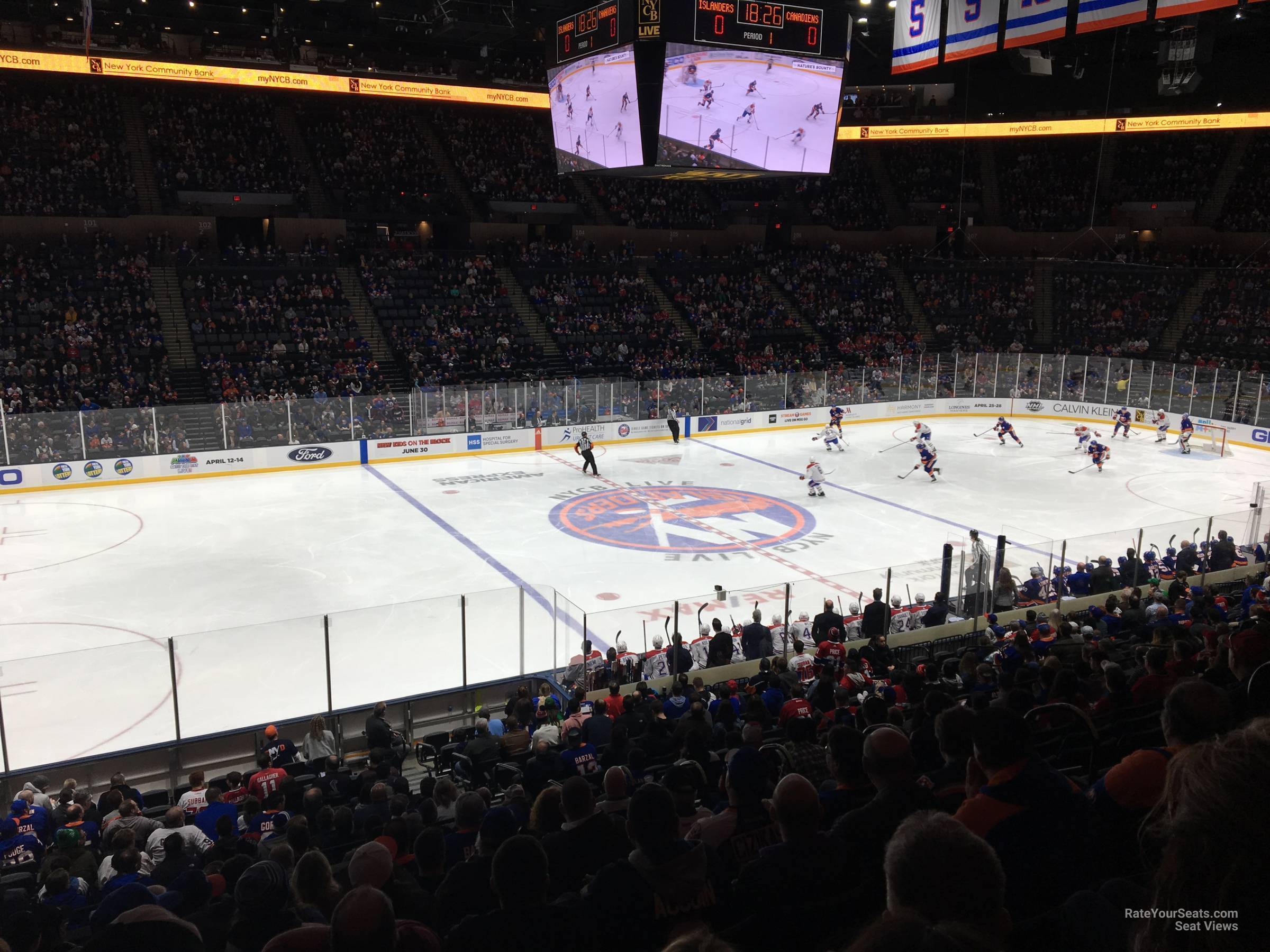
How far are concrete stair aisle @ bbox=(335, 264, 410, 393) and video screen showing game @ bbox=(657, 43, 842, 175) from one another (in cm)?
1459

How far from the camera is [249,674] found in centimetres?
1074

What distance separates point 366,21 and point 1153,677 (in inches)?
1477

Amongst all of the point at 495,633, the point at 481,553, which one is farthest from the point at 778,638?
the point at 481,553

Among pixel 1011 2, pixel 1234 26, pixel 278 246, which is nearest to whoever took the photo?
pixel 1011 2

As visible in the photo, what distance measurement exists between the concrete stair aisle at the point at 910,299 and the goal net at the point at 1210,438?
1356 cm

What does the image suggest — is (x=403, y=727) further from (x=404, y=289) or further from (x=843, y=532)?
(x=404, y=289)

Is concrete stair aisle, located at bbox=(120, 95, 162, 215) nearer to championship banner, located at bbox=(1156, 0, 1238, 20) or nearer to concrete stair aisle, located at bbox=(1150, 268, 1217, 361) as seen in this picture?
championship banner, located at bbox=(1156, 0, 1238, 20)

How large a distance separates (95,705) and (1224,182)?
49.4 m

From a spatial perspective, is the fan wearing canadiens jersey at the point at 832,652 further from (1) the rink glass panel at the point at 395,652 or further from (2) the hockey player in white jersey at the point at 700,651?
(1) the rink glass panel at the point at 395,652

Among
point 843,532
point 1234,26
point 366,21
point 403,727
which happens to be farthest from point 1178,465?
point 366,21

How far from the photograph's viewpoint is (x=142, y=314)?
101ft

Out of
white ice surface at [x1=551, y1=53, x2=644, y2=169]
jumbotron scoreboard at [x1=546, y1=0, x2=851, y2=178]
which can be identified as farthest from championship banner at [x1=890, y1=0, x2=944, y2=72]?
white ice surface at [x1=551, y1=53, x2=644, y2=169]

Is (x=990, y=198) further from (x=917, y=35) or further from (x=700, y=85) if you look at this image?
(x=700, y=85)

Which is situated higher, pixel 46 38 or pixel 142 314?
pixel 46 38
